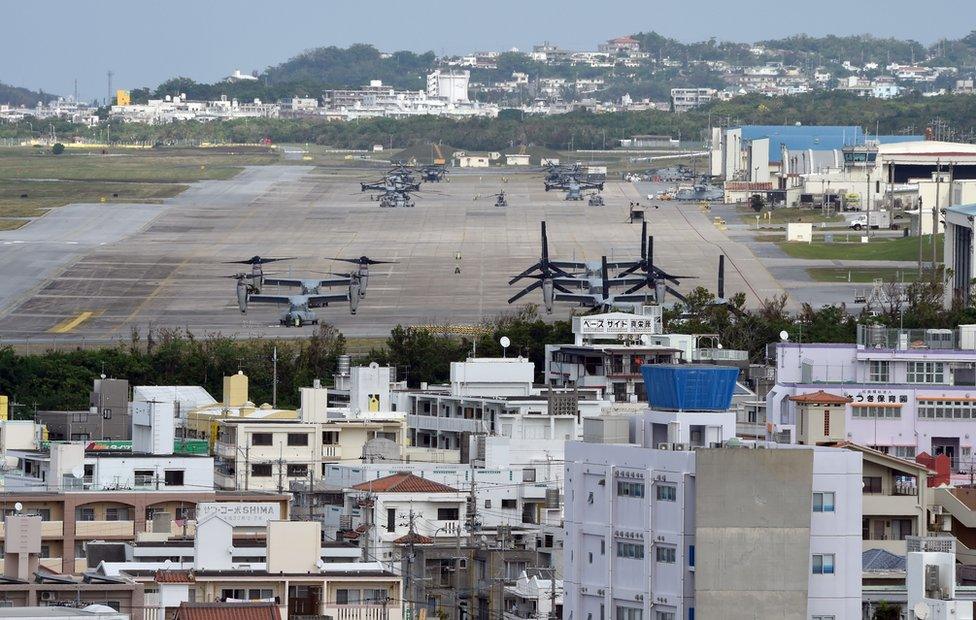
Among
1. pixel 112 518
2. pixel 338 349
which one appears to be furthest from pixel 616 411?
pixel 338 349

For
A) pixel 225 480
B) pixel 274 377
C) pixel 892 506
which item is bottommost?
pixel 274 377

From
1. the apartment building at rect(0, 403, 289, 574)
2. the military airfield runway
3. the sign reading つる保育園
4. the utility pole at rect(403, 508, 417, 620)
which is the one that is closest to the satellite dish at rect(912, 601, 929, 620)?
the utility pole at rect(403, 508, 417, 620)

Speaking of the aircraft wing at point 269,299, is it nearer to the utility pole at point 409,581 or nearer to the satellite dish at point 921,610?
the utility pole at point 409,581

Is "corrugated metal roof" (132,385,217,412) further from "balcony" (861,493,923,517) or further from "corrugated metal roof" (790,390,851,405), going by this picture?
"balcony" (861,493,923,517)

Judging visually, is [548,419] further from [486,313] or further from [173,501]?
[486,313]

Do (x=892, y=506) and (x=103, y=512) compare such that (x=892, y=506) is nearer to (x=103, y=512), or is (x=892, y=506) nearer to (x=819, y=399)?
(x=819, y=399)

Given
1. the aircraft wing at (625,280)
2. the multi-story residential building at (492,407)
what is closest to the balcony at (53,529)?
the multi-story residential building at (492,407)

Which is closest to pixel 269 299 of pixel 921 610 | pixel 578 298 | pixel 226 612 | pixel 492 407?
pixel 578 298
